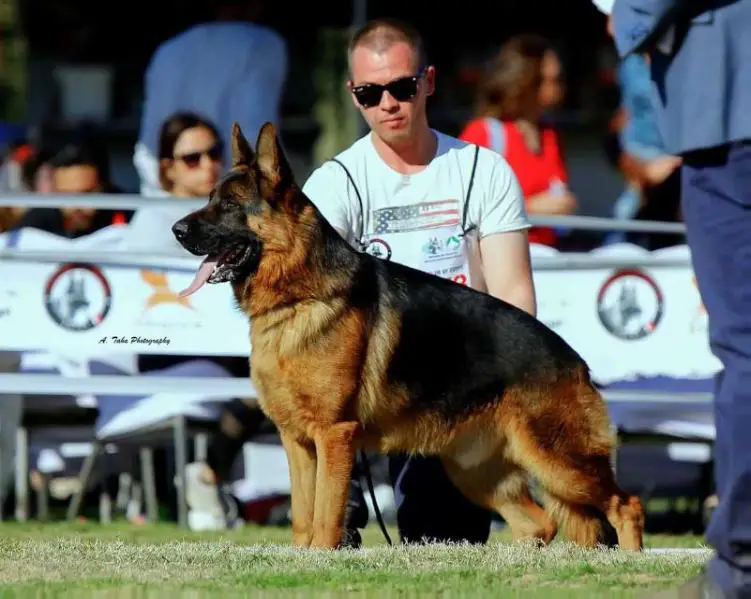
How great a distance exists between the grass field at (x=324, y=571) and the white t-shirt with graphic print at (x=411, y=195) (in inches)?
51.9

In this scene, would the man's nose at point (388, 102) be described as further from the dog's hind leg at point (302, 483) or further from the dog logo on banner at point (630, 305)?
the dog logo on banner at point (630, 305)

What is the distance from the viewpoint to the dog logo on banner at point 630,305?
8.70m

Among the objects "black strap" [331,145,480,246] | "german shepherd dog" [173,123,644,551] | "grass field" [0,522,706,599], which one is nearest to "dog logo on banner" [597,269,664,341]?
"black strap" [331,145,480,246]

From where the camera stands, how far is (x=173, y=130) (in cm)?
902

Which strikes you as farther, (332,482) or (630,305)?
(630,305)

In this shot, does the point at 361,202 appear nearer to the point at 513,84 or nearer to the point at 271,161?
the point at 271,161

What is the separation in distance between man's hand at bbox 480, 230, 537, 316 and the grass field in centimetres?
111

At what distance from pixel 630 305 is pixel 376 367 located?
3.32 m

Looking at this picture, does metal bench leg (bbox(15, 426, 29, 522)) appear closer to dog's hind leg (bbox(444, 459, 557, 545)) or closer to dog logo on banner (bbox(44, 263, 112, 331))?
dog logo on banner (bbox(44, 263, 112, 331))

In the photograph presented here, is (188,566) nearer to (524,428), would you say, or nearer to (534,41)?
(524,428)

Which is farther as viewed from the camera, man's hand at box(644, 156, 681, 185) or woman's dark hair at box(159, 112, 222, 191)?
man's hand at box(644, 156, 681, 185)

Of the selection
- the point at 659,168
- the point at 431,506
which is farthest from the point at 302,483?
the point at 659,168

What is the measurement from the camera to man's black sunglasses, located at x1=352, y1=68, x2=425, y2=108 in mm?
6309

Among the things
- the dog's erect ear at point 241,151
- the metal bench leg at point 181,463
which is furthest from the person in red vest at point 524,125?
the dog's erect ear at point 241,151
